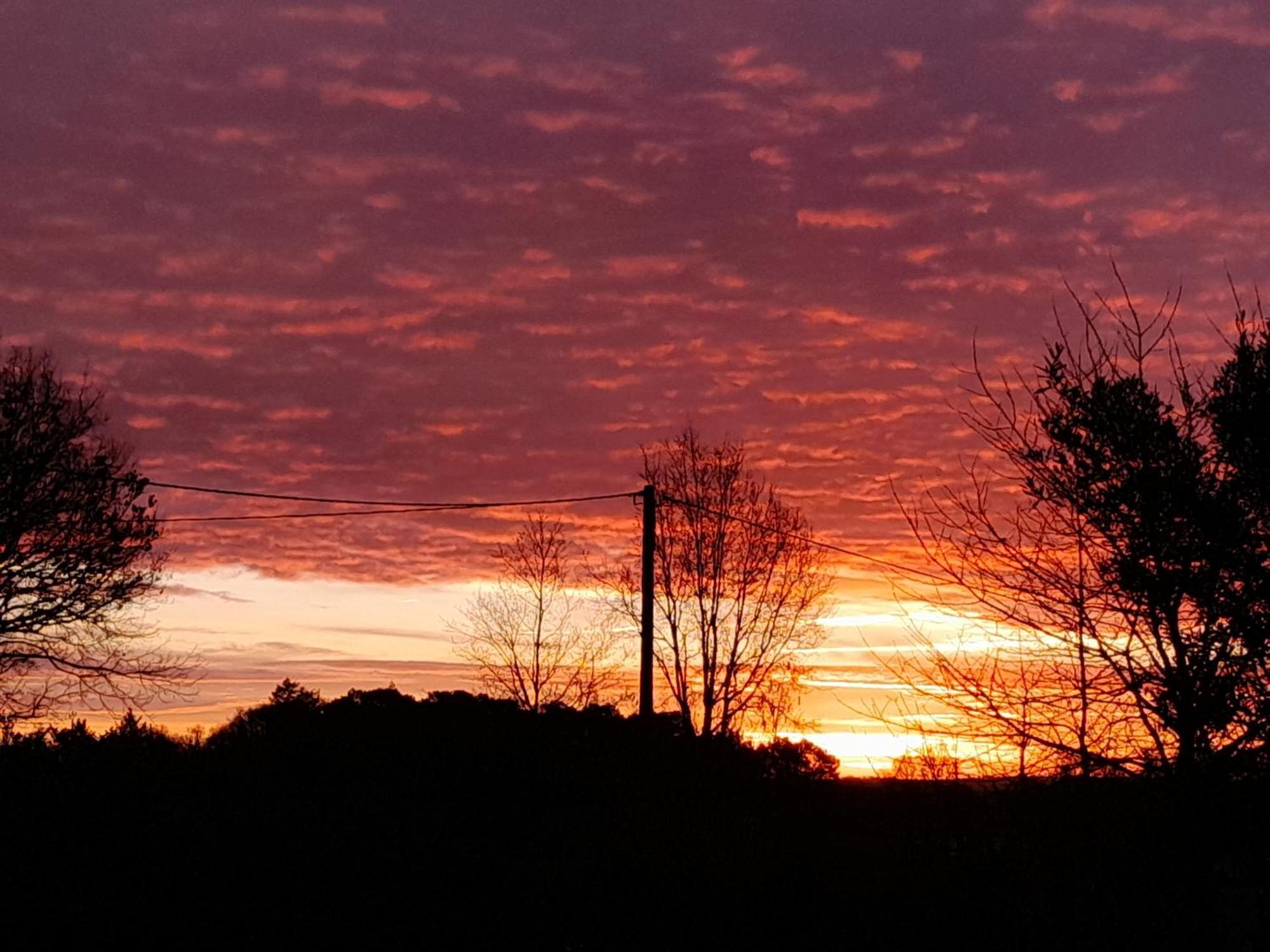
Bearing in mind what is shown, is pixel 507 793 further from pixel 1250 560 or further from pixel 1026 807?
pixel 1250 560

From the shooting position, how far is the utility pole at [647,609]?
25.5 meters

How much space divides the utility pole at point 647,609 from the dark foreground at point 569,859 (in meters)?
2.66

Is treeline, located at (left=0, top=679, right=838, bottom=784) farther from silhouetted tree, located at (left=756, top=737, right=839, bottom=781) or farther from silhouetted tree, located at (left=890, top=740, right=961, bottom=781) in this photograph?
silhouetted tree, located at (left=890, top=740, right=961, bottom=781)

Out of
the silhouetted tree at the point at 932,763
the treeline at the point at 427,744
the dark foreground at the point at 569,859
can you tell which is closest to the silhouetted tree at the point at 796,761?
the treeline at the point at 427,744

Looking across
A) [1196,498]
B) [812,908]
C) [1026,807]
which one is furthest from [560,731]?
[1196,498]

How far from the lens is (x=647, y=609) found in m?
25.5

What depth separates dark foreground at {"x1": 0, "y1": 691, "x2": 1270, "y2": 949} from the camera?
1253 centimetres

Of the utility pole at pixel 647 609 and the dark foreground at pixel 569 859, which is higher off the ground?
the utility pole at pixel 647 609

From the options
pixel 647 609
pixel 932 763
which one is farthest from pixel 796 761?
pixel 932 763

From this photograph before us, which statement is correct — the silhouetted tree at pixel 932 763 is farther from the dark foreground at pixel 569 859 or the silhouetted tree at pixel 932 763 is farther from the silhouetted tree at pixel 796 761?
the silhouetted tree at pixel 796 761

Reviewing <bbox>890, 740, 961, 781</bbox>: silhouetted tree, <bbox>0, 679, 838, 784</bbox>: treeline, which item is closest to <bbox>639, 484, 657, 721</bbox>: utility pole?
<bbox>0, 679, 838, 784</bbox>: treeline

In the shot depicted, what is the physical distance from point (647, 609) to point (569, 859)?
8.21m

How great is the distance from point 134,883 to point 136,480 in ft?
52.2

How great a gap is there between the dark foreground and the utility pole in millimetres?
2657
